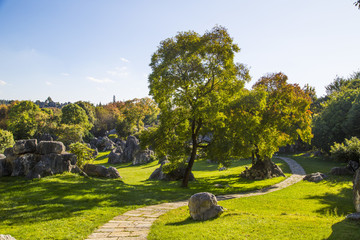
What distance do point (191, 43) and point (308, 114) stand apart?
19.0 metres

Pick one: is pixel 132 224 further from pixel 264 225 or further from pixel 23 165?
pixel 23 165

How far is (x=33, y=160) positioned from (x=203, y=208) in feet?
52.0

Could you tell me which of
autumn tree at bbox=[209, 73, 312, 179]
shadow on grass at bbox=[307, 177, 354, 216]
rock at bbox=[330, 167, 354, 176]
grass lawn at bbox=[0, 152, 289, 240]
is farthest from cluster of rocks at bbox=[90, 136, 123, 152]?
shadow on grass at bbox=[307, 177, 354, 216]

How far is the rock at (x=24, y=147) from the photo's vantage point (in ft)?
61.6

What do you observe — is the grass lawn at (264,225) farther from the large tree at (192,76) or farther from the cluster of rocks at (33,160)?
the cluster of rocks at (33,160)

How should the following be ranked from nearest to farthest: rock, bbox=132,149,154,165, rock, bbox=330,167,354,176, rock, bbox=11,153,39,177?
rock, bbox=11,153,39,177
rock, bbox=330,167,354,176
rock, bbox=132,149,154,165

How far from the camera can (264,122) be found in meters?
27.0

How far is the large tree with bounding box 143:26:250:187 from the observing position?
805 inches

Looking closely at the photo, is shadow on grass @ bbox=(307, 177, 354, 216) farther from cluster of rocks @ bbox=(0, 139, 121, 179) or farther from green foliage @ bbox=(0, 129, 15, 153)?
green foliage @ bbox=(0, 129, 15, 153)

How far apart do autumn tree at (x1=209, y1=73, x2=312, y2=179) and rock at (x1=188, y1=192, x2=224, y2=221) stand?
10.1m

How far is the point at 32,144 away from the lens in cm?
1959

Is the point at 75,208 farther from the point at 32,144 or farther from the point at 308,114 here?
the point at 308,114

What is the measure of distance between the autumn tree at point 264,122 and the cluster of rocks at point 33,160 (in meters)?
14.1

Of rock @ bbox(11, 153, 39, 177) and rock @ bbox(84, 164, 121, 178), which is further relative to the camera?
rock @ bbox(84, 164, 121, 178)
